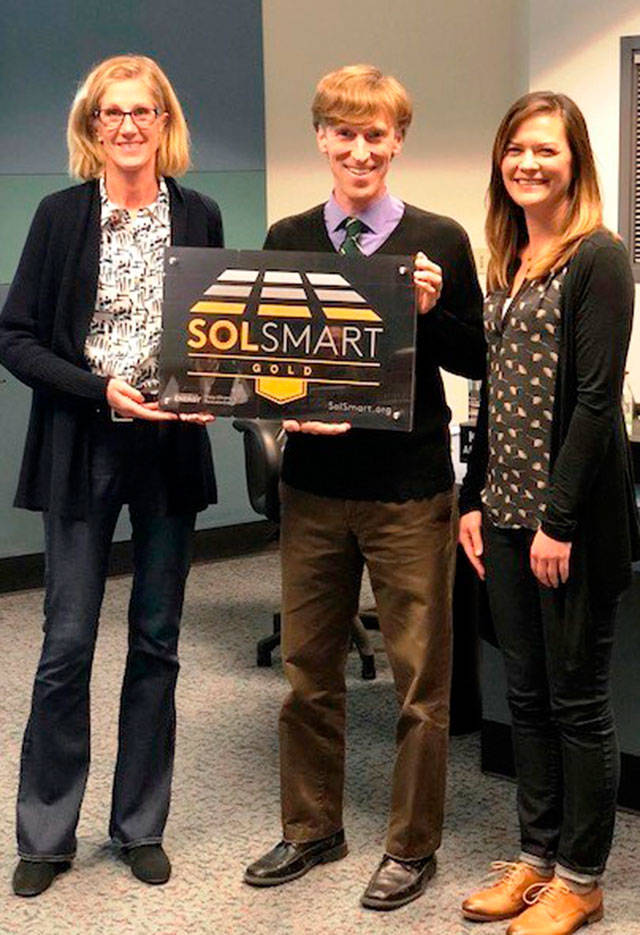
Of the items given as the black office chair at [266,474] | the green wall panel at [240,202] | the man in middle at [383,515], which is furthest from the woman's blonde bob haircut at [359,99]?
the green wall panel at [240,202]

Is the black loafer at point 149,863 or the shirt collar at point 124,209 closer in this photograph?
the shirt collar at point 124,209

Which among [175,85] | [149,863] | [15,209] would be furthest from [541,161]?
[175,85]

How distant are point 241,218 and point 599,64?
1449 millimetres

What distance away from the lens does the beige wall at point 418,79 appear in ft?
18.9

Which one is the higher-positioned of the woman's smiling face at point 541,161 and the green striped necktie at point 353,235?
the woman's smiling face at point 541,161

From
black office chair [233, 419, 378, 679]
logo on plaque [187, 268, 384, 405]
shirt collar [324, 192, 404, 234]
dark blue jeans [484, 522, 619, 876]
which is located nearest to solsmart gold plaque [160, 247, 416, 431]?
logo on plaque [187, 268, 384, 405]

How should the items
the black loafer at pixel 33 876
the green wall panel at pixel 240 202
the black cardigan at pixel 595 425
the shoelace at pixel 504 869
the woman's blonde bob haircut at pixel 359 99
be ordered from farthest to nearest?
1. the green wall panel at pixel 240 202
2. the black loafer at pixel 33 876
3. the shoelace at pixel 504 869
4. the woman's blonde bob haircut at pixel 359 99
5. the black cardigan at pixel 595 425

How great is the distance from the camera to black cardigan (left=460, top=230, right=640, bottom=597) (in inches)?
90.1

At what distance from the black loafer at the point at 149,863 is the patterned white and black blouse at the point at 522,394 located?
0.95 meters

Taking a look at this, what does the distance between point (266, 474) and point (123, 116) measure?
70.7 inches

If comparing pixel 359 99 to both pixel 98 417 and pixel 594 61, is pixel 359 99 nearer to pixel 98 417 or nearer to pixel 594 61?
pixel 98 417

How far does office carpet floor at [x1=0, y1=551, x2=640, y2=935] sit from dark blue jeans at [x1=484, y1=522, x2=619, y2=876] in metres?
0.23

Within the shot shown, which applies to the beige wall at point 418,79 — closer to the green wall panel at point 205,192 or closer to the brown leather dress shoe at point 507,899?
the green wall panel at point 205,192

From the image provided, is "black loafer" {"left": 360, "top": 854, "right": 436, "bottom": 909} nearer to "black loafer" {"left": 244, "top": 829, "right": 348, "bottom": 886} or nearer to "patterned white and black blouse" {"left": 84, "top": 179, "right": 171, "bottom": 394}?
"black loafer" {"left": 244, "top": 829, "right": 348, "bottom": 886}
